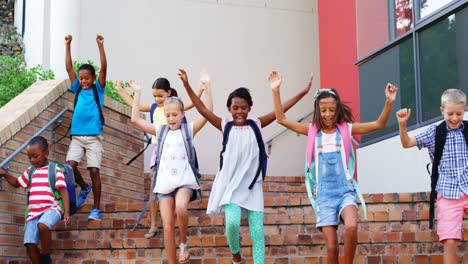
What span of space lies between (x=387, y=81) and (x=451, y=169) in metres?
3.32

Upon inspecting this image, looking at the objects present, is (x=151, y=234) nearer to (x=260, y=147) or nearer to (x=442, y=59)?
(x=260, y=147)

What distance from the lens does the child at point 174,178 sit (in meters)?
6.08

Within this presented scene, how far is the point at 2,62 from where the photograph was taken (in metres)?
12.6

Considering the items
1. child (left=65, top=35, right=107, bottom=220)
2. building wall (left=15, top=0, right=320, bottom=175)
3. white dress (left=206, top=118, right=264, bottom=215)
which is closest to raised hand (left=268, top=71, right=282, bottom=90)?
white dress (left=206, top=118, right=264, bottom=215)

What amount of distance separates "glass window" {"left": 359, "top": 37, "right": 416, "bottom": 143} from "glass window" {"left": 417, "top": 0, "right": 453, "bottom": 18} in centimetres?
33

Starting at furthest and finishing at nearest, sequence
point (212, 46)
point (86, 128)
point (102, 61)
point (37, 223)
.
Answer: point (212, 46) < point (86, 128) < point (102, 61) < point (37, 223)

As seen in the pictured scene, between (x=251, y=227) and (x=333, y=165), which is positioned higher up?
(x=333, y=165)

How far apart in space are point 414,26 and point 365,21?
141cm

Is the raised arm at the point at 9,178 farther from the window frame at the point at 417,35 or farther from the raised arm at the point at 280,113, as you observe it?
the window frame at the point at 417,35

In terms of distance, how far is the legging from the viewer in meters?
5.88

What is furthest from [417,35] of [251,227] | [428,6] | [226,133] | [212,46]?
[212,46]

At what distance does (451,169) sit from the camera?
5.73 meters

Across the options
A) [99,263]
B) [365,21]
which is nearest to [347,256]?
[99,263]

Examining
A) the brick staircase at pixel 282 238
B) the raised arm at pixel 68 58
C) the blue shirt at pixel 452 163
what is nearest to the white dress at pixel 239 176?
the brick staircase at pixel 282 238
